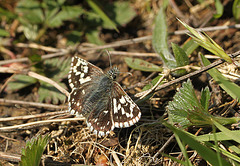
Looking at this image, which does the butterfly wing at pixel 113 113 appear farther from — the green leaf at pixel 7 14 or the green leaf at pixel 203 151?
the green leaf at pixel 7 14

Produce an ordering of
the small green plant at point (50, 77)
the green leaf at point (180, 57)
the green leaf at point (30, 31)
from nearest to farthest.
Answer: the green leaf at point (180, 57) < the small green plant at point (50, 77) < the green leaf at point (30, 31)

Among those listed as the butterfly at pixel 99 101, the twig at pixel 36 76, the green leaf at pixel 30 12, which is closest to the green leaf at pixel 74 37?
the green leaf at pixel 30 12

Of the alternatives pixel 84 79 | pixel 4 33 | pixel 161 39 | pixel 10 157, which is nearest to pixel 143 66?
pixel 161 39

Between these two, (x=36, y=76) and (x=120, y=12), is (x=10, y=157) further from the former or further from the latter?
(x=120, y=12)

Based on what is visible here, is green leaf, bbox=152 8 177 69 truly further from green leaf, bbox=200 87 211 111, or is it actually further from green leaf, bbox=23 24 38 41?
green leaf, bbox=23 24 38 41

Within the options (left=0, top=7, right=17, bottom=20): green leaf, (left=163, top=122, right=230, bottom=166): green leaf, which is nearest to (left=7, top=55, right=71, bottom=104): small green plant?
(left=0, top=7, right=17, bottom=20): green leaf
